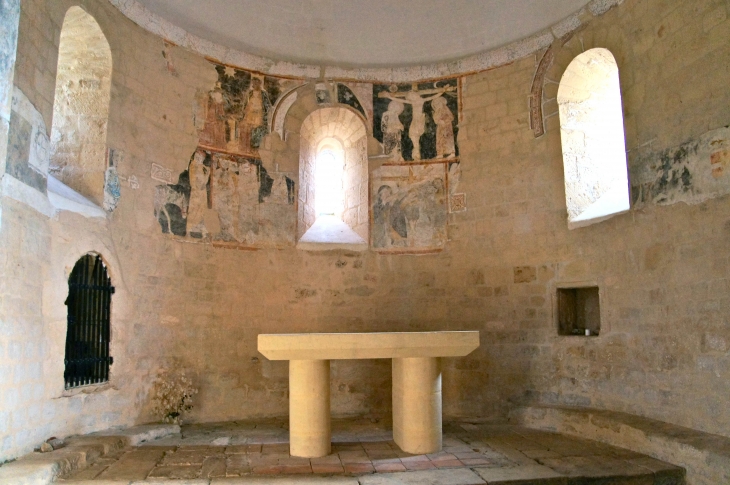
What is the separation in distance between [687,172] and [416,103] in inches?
188

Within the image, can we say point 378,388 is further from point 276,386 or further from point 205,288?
point 205,288

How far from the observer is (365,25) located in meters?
9.45

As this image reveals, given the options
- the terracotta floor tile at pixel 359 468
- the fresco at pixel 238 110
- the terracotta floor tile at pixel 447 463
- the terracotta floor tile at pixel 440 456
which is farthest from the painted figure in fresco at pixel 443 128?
the terracotta floor tile at pixel 359 468

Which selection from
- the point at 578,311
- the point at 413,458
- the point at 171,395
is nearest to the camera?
the point at 413,458

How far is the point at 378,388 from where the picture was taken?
930cm

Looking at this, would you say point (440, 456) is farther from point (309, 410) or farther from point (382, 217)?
point (382, 217)

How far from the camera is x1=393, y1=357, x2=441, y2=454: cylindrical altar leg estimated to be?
6320 mm

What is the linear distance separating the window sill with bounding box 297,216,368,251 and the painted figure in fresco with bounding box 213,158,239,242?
1.20m

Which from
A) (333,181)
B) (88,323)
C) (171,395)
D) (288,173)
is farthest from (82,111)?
(333,181)

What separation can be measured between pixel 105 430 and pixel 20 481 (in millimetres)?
2271

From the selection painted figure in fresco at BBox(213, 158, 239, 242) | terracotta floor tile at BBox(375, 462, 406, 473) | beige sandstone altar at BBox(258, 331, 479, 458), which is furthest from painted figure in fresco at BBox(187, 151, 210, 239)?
terracotta floor tile at BBox(375, 462, 406, 473)

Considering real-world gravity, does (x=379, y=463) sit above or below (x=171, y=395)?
below

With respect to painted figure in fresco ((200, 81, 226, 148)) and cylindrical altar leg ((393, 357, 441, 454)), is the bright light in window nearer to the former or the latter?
painted figure in fresco ((200, 81, 226, 148))

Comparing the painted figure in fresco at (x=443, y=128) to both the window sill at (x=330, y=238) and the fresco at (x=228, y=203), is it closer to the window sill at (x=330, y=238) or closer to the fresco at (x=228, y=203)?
the window sill at (x=330, y=238)
